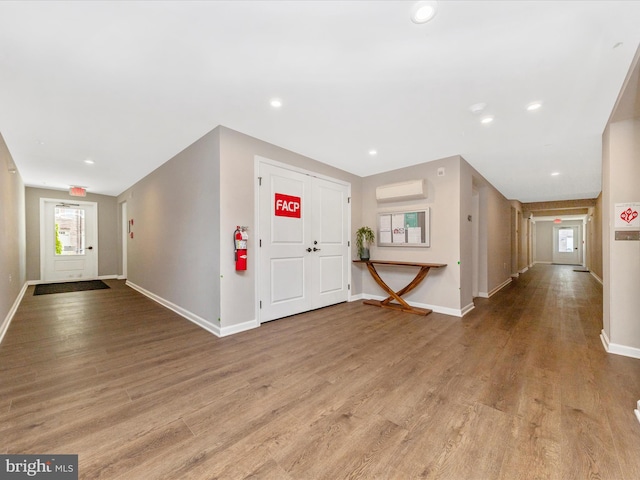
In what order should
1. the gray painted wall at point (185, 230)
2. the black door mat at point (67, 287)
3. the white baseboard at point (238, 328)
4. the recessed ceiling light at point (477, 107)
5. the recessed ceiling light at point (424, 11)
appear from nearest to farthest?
the recessed ceiling light at point (424, 11) → the recessed ceiling light at point (477, 107) → the white baseboard at point (238, 328) → the gray painted wall at point (185, 230) → the black door mat at point (67, 287)

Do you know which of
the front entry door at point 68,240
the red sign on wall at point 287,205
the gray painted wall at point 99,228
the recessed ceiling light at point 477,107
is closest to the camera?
the recessed ceiling light at point 477,107

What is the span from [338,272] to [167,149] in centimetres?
324

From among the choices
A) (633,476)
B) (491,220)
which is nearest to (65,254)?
(633,476)

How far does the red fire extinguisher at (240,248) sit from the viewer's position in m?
3.11

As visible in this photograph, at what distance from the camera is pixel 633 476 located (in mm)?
1243

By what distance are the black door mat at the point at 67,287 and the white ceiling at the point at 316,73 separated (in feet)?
11.4

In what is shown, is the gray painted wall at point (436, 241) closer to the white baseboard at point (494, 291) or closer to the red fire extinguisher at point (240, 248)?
the white baseboard at point (494, 291)

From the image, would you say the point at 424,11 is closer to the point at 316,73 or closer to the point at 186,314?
the point at 316,73

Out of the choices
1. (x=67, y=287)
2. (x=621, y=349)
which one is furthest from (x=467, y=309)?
(x=67, y=287)

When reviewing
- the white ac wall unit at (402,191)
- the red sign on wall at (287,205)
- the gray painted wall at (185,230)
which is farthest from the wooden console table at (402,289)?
the gray painted wall at (185,230)

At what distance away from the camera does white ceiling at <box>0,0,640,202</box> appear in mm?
1553

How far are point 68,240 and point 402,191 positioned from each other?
27.9ft

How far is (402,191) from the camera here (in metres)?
4.36

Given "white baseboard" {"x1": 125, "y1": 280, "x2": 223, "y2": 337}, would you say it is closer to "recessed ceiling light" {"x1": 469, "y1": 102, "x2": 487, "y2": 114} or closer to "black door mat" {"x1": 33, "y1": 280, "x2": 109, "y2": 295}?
"black door mat" {"x1": 33, "y1": 280, "x2": 109, "y2": 295}
